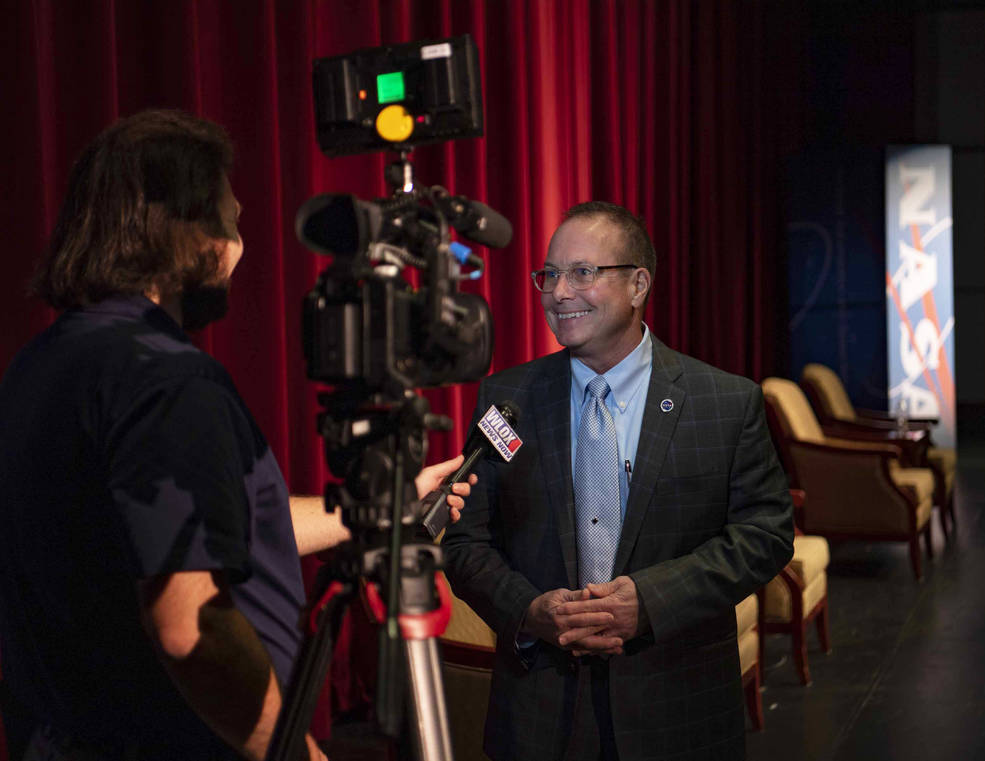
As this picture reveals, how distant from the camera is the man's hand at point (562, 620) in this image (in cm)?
174

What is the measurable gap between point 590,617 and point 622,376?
440 millimetres

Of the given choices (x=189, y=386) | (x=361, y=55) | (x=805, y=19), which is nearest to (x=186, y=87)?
(x=361, y=55)

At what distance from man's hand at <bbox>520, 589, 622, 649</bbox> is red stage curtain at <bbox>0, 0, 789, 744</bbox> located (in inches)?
52.4

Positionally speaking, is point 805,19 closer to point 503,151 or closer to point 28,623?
point 503,151

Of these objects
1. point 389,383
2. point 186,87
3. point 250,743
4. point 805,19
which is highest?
point 805,19

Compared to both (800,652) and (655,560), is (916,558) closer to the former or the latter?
(800,652)

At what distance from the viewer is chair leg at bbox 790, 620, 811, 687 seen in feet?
12.8

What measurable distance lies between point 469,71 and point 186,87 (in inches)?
68.3

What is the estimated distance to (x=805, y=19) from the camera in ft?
29.8

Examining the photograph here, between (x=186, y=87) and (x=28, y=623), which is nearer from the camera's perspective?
(x=28, y=623)

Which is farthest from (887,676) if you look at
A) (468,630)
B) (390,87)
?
(390,87)

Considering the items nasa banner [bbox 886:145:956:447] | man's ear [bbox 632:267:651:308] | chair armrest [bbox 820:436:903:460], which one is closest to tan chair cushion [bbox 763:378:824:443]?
chair armrest [bbox 820:436:903:460]

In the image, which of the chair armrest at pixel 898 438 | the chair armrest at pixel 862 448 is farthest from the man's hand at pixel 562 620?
the chair armrest at pixel 898 438

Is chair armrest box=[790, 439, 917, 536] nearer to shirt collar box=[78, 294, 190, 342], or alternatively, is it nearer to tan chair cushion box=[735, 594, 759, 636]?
tan chair cushion box=[735, 594, 759, 636]
